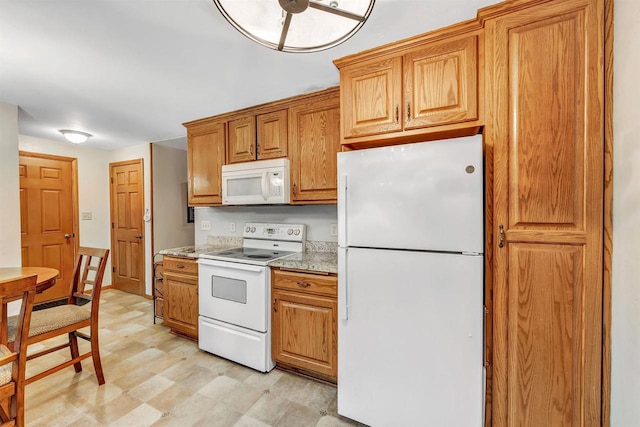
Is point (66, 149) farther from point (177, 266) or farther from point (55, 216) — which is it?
point (177, 266)

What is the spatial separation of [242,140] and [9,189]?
2206mm

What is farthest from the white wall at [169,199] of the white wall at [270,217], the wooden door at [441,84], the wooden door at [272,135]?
the wooden door at [441,84]

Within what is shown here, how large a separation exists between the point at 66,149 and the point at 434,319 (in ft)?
16.9

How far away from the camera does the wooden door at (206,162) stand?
109 inches

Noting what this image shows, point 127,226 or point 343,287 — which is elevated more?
point 127,226

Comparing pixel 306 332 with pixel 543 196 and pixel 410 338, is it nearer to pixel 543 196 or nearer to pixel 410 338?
pixel 410 338

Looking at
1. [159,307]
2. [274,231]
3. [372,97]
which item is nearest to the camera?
[372,97]

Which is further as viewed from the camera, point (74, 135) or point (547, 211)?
point (74, 135)

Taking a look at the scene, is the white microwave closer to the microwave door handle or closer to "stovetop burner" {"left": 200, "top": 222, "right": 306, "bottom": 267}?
the microwave door handle

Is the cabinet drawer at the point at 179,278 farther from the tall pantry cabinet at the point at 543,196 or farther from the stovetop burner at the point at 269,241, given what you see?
the tall pantry cabinet at the point at 543,196

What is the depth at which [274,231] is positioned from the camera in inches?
108

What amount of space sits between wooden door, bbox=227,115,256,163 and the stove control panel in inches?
27.6

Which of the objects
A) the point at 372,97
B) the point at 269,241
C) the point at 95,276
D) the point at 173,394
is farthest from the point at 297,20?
the point at 173,394

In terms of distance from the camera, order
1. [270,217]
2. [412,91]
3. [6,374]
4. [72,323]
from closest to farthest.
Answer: [6,374] < [412,91] < [72,323] < [270,217]
